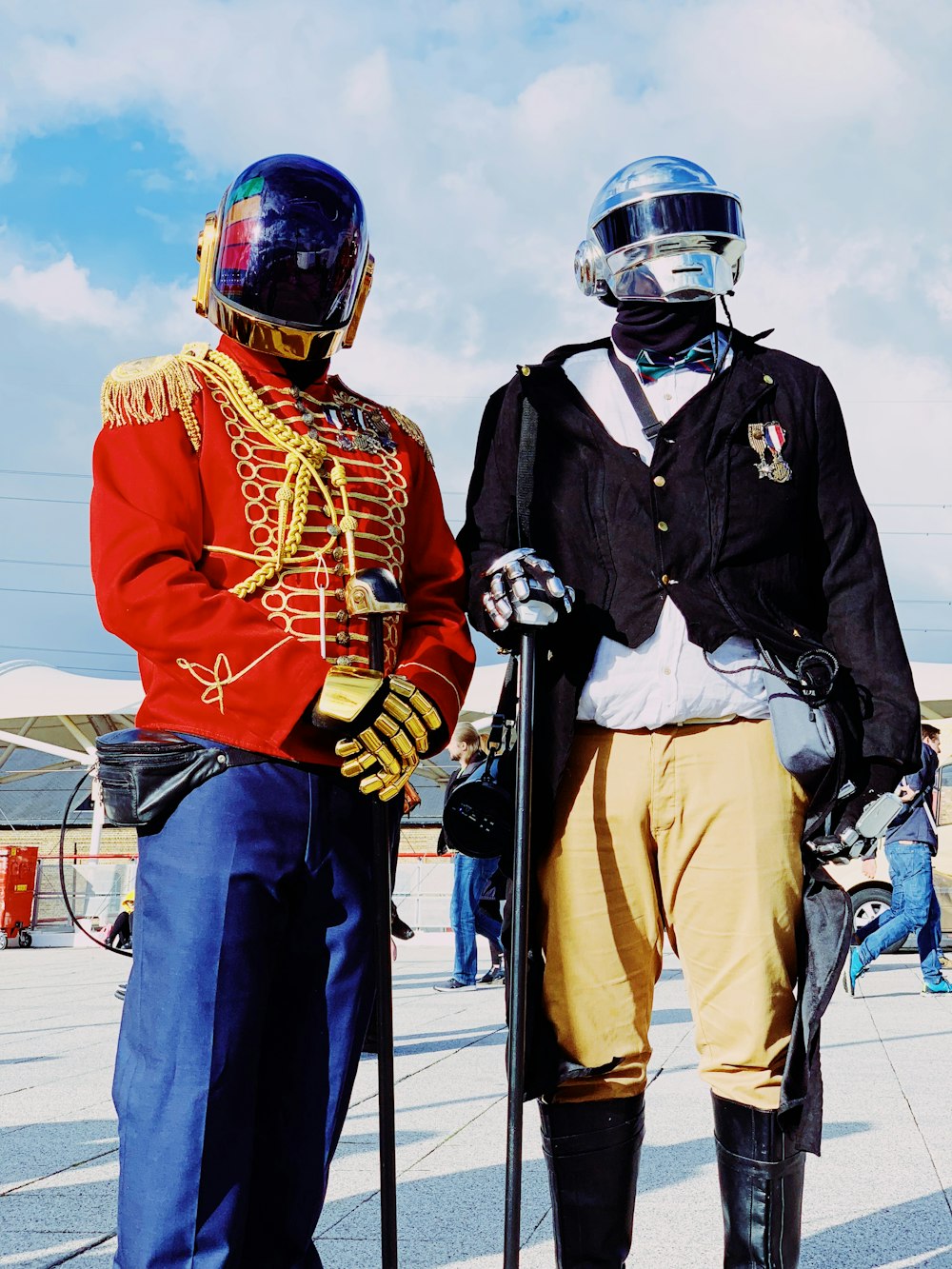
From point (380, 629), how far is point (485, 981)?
8557 mm

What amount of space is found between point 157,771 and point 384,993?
1.72 ft

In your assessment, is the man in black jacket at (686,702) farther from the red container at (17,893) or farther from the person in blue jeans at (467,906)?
the red container at (17,893)

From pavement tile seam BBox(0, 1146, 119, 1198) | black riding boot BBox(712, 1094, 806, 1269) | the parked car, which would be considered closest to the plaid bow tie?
black riding boot BBox(712, 1094, 806, 1269)

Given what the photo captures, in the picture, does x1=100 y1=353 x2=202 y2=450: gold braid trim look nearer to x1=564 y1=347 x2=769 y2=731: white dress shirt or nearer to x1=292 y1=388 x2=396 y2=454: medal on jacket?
x1=292 y1=388 x2=396 y2=454: medal on jacket

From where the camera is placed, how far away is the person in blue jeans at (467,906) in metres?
8.77

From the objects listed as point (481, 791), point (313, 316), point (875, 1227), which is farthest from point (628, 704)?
point (875, 1227)

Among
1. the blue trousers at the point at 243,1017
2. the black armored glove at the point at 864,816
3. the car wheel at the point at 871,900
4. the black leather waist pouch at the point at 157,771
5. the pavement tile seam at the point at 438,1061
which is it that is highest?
the black leather waist pouch at the point at 157,771

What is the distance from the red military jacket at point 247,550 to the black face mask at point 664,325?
57cm

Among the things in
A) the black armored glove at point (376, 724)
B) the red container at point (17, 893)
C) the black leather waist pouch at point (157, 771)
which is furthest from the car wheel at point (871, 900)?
the black leather waist pouch at point (157, 771)

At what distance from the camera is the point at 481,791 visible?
257 centimetres

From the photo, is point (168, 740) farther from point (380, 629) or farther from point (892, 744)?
point (892, 744)

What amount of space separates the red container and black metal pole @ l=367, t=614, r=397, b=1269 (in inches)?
507

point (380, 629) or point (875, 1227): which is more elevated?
point (380, 629)

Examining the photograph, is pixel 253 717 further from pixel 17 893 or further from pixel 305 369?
pixel 17 893
